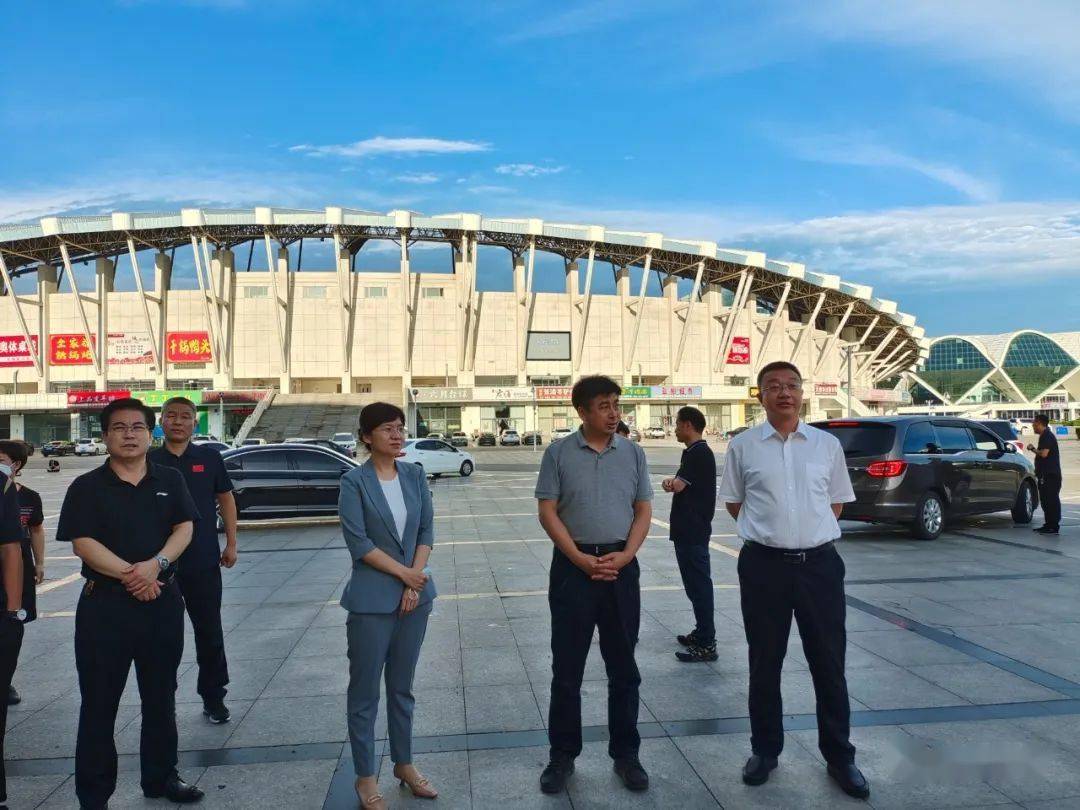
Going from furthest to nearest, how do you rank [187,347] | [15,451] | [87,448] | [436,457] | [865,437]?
[187,347], [87,448], [436,457], [865,437], [15,451]

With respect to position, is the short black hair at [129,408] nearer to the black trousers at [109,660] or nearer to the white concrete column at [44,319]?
the black trousers at [109,660]

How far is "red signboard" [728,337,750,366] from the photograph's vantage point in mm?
76994

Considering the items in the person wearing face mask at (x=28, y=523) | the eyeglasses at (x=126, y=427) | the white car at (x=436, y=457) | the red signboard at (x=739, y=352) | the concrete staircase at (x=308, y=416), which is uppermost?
the red signboard at (x=739, y=352)

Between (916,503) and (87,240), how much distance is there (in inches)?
2719

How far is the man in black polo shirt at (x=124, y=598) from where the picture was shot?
326cm

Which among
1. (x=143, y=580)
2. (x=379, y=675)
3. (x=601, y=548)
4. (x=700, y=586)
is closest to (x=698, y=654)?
(x=700, y=586)

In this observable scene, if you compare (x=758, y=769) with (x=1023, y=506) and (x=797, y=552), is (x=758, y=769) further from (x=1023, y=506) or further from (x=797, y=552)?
(x=1023, y=506)

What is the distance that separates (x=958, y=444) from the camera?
11.4 meters

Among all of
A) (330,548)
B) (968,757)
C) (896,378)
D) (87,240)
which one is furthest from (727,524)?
(896,378)

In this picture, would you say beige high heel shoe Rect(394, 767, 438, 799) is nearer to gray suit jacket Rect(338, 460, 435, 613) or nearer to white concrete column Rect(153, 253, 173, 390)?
gray suit jacket Rect(338, 460, 435, 613)

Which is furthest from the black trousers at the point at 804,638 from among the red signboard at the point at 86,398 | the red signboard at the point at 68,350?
the red signboard at the point at 68,350

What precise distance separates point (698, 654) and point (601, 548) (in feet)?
7.45

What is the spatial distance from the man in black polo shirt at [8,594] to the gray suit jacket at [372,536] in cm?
141

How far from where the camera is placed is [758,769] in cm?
358
